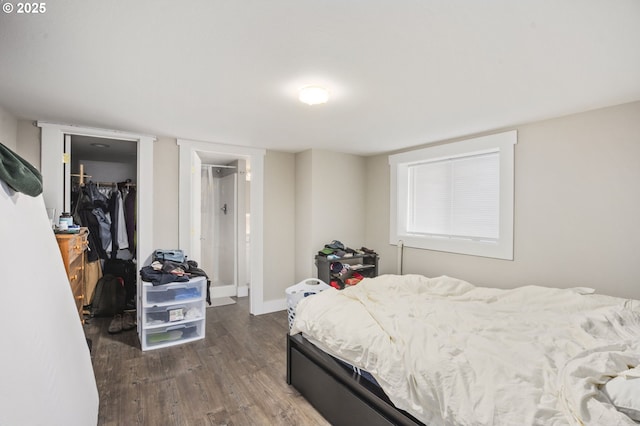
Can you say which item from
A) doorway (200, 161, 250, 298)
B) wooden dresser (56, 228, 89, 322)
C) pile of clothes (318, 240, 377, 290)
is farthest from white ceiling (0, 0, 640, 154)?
doorway (200, 161, 250, 298)

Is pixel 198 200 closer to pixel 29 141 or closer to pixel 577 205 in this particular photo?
pixel 29 141

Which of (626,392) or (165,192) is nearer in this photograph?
(626,392)

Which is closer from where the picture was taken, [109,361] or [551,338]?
[551,338]

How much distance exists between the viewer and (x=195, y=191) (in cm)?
387

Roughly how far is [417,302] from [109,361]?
2798 millimetres

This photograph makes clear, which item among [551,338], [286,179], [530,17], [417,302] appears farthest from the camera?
[286,179]

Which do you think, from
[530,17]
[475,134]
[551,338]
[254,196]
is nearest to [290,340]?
[551,338]

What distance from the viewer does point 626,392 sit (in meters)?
1.15

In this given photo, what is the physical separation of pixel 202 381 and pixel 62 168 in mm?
2504

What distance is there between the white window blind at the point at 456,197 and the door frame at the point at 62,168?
127 inches

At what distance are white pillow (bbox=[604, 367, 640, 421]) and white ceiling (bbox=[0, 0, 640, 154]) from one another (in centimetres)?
149

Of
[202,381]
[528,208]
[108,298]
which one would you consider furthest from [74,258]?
[528,208]

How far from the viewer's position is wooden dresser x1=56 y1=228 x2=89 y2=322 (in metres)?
2.60

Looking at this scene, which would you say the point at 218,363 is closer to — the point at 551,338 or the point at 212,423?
the point at 212,423
